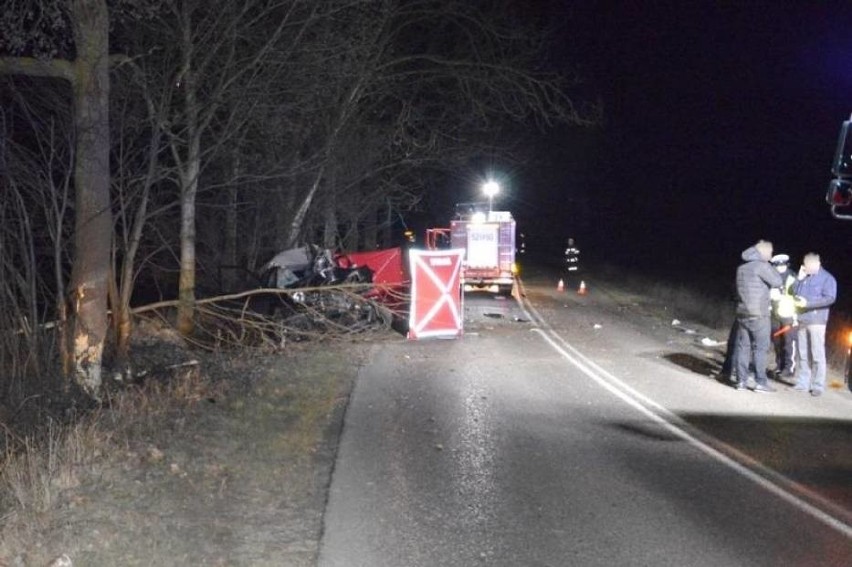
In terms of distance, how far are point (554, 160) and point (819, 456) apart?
1865 inches

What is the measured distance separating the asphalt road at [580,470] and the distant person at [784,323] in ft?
4.17

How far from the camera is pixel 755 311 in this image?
12.0 meters

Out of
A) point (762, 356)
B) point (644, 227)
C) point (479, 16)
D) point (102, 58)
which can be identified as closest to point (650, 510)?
point (762, 356)

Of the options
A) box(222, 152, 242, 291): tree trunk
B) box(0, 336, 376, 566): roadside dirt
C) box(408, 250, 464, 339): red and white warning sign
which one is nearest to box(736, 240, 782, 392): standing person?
box(0, 336, 376, 566): roadside dirt

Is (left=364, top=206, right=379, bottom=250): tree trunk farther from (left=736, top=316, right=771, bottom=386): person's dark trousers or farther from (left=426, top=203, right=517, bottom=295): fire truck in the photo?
(left=736, top=316, right=771, bottom=386): person's dark trousers

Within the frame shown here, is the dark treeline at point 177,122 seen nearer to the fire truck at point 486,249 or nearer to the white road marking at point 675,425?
the fire truck at point 486,249

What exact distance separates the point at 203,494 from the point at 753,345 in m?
8.23

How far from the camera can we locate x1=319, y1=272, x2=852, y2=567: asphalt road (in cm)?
607

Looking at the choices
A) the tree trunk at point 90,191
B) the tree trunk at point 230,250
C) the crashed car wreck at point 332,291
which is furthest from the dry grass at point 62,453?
the tree trunk at point 230,250

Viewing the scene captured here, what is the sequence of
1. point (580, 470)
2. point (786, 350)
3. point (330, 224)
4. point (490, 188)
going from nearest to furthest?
point (580, 470) < point (786, 350) < point (330, 224) < point (490, 188)

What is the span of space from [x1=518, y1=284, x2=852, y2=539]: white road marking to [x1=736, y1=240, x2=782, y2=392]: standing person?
5.31 feet

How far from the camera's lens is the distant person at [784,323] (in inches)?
502

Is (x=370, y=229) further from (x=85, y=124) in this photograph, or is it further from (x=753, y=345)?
(x=85, y=124)

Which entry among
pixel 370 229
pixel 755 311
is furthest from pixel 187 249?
pixel 370 229
